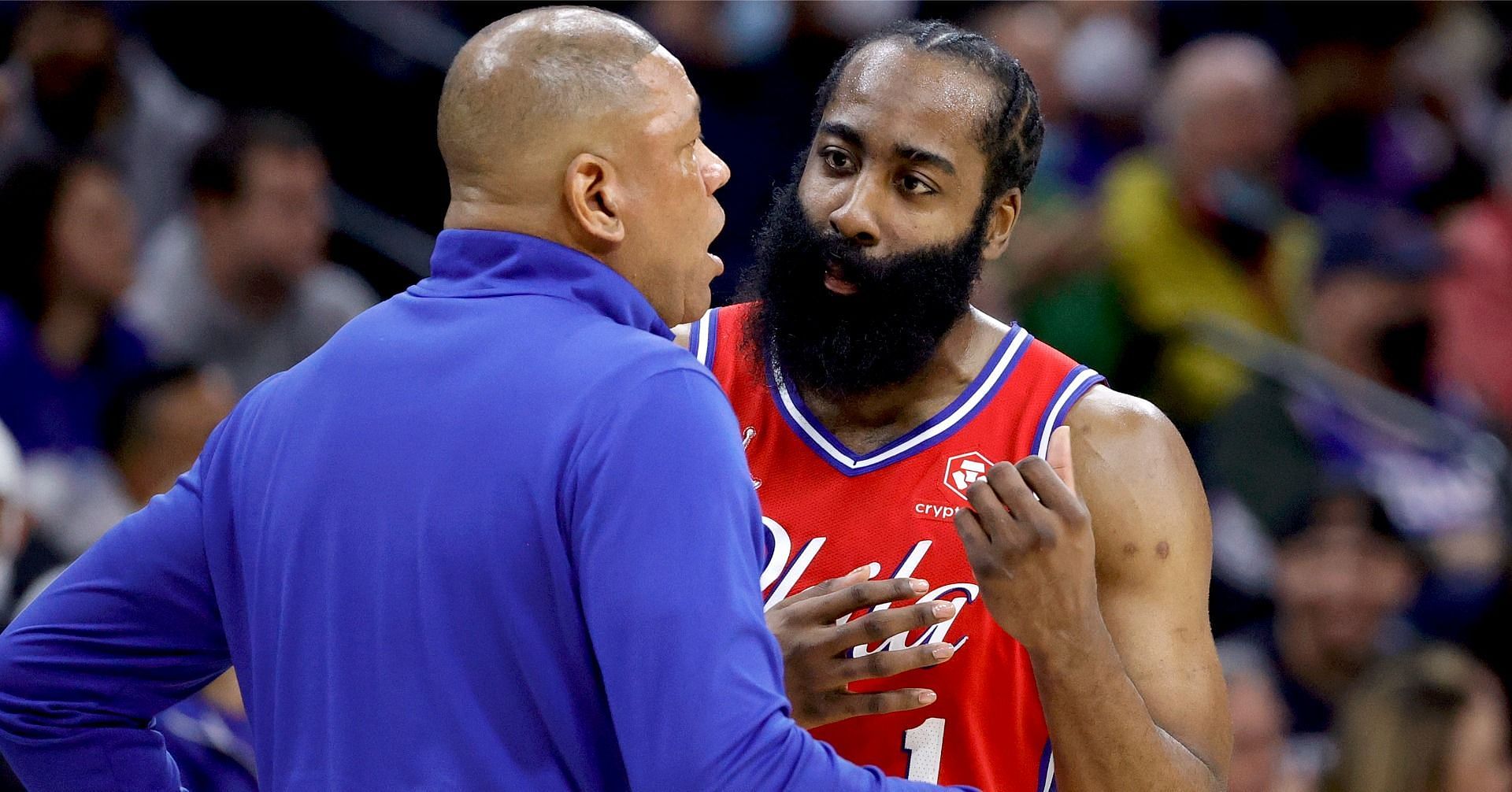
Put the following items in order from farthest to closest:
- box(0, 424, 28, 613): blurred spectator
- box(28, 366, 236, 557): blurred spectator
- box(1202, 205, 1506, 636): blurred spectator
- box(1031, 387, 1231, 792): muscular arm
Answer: box(1202, 205, 1506, 636): blurred spectator → box(28, 366, 236, 557): blurred spectator → box(0, 424, 28, 613): blurred spectator → box(1031, 387, 1231, 792): muscular arm

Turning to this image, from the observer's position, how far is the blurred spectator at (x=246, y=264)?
249 inches

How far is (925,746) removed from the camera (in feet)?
9.41

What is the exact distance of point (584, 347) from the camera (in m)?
2.15

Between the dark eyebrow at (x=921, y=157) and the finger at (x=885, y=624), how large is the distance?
0.84 meters

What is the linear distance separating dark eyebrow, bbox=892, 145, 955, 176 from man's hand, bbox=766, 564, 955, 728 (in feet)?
2.52

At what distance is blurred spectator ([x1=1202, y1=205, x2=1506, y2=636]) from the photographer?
6.12 m

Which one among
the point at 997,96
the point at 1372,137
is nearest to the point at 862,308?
the point at 997,96

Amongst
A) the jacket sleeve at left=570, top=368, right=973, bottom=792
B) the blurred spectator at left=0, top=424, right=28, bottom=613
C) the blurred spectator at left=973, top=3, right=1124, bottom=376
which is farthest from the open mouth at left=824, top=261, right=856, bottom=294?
the blurred spectator at left=973, top=3, right=1124, bottom=376

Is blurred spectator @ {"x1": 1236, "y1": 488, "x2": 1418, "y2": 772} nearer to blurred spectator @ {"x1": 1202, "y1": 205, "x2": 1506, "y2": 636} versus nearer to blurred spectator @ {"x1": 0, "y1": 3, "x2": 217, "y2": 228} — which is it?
blurred spectator @ {"x1": 1202, "y1": 205, "x2": 1506, "y2": 636}

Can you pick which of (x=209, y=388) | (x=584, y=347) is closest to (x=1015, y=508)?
(x=584, y=347)

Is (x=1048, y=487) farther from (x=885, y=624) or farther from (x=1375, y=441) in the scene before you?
(x=1375, y=441)

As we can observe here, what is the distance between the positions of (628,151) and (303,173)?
171 inches

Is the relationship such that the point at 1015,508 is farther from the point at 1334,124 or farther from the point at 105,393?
the point at 1334,124

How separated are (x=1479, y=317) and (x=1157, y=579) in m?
4.63
